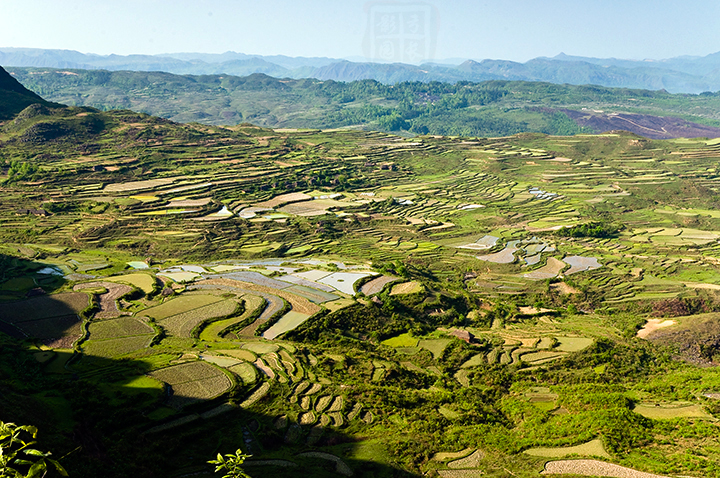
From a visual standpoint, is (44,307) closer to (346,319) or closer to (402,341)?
(346,319)

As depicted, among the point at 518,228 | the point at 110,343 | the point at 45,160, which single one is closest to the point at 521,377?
the point at 110,343

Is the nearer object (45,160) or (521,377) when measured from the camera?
(521,377)

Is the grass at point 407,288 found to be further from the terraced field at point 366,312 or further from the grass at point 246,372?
the grass at point 246,372

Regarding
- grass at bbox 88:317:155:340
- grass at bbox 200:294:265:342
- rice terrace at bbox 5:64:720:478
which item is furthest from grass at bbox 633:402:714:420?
grass at bbox 88:317:155:340

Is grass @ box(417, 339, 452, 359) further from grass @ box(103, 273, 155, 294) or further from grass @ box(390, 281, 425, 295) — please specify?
grass @ box(103, 273, 155, 294)

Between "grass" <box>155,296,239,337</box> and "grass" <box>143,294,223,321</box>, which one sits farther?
"grass" <box>143,294,223,321</box>

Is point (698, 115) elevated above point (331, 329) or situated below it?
above

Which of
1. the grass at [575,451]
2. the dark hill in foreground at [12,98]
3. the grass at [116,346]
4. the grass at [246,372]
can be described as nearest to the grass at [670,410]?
the grass at [575,451]

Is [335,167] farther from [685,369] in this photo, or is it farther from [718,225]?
[685,369]
